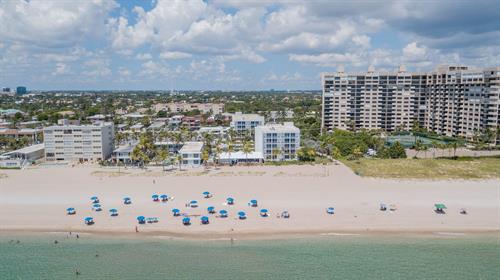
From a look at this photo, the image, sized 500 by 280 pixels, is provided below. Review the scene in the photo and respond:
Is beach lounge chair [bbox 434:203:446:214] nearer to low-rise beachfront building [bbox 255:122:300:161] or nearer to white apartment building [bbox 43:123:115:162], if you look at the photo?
low-rise beachfront building [bbox 255:122:300:161]

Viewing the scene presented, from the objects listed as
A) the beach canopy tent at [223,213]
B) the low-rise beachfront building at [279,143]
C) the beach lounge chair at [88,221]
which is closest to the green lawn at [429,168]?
the low-rise beachfront building at [279,143]

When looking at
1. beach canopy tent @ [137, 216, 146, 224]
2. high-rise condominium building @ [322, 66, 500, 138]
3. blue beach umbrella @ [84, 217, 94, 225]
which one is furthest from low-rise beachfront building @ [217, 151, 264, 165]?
high-rise condominium building @ [322, 66, 500, 138]

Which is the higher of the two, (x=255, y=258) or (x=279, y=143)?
(x=279, y=143)

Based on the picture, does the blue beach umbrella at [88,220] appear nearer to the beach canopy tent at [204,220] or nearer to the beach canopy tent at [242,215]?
the beach canopy tent at [204,220]

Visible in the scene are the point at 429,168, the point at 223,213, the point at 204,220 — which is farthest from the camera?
the point at 429,168

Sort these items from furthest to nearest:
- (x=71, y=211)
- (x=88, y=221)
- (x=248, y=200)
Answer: (x=248, y=200)
(x=71, y=211)
(x=88, y=221)

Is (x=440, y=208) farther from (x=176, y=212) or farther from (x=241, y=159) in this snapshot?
(x=241, y=159)

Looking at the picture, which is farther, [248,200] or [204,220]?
[248,200]

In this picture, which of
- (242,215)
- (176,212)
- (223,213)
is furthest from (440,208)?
(176,212)
